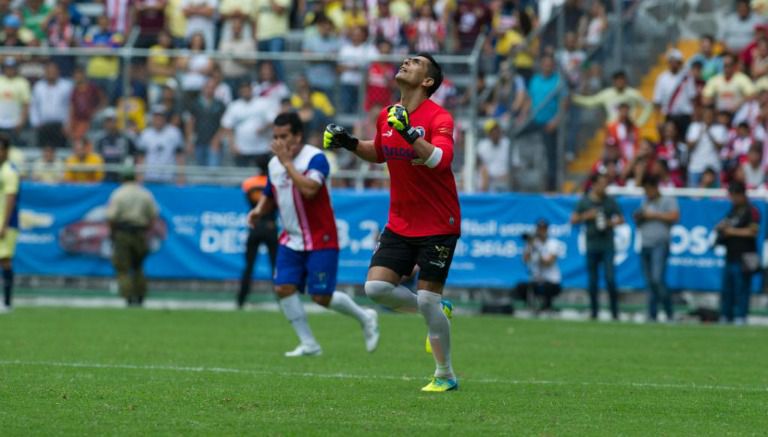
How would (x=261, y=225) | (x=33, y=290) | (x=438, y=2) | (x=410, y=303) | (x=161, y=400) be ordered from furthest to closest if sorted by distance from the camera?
(x=438, y=2) → (x=33, y=290) → (x=261, y=225) → (x=410, y=303) → (x=161, y=400)

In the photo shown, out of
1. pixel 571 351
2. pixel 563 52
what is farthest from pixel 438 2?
pixel 571 351

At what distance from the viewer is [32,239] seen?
24750 millimetres

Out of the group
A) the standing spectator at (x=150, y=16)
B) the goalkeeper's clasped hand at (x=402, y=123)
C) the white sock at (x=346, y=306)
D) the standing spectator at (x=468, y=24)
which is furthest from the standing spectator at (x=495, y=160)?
the goalkeeper's clasped hand at (x=402, y=123)

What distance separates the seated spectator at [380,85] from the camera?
78.6ft

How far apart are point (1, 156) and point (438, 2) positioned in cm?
1118

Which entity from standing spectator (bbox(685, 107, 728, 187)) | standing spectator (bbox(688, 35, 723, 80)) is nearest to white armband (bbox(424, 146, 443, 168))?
standing spectator (bbox(685, 107, 728, 187))

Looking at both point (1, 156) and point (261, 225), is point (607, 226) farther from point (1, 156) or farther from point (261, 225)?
point (1, 156)

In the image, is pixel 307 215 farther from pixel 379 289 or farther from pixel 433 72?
pixel 433 72

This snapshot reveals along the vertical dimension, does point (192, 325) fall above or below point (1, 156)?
below

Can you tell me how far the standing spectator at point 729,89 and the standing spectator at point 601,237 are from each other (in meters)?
3.33

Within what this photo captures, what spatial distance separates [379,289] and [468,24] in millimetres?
17256

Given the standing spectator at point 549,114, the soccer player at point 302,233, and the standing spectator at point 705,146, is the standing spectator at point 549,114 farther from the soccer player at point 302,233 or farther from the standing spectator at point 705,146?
the soccer player at point 302,233

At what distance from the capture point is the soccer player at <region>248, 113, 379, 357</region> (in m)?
13.9

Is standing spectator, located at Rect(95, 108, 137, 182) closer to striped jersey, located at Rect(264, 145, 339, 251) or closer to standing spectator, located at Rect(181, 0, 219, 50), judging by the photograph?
standing spectator, located at Rect(181, 0, 219, 50)
